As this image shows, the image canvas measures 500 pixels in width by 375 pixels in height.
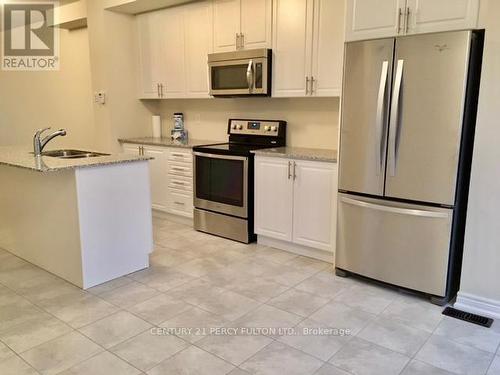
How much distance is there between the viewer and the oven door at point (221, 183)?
3801 mm

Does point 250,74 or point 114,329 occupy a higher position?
point 250,74

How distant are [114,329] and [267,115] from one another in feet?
8.53

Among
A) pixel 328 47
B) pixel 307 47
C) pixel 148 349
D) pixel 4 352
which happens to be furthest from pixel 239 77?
pixel 4 352

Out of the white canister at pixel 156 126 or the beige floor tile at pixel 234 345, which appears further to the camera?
the white canister at pixel 156 126

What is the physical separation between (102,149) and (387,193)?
3.59 m

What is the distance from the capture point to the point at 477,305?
8.47ft

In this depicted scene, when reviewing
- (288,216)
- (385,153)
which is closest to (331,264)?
(288,216)

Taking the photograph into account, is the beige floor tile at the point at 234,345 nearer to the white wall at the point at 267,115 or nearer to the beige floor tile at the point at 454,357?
the beige floor tile at the point at 454,357

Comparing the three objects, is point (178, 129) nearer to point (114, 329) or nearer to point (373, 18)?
point (373, 18)

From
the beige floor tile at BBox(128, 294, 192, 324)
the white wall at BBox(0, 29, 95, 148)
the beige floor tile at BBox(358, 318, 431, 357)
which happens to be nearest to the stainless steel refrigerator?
the beige floor tile at BBox(358, 318, 431, 357)

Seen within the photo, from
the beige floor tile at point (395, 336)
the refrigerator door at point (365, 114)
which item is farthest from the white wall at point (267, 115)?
the beige floor tile at point (395, 336)

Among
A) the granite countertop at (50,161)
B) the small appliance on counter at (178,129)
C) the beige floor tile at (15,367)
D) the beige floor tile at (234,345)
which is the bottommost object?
the beige floor tile at (15,367)

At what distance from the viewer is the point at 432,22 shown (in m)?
2.47

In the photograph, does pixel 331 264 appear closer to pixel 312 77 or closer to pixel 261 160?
pixel 261 160
